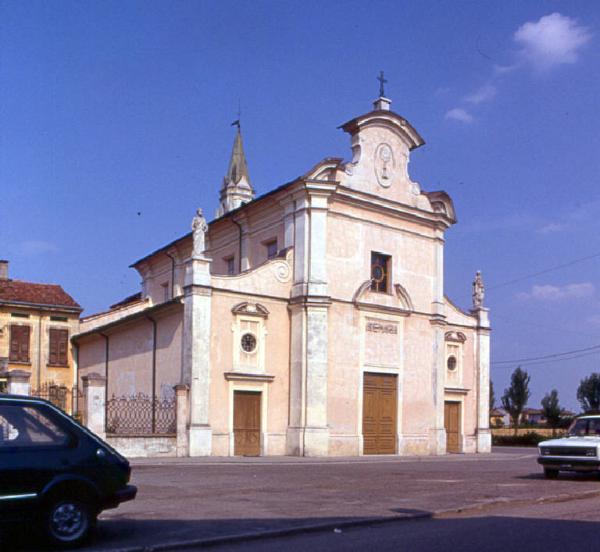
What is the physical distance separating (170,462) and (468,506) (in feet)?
41.7

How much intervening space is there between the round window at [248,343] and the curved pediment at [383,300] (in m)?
4.61

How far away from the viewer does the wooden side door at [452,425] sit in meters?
36.0

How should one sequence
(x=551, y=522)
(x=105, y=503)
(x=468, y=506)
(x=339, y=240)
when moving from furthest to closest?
(x=339, y=240) → (x=468, y=506) → (x=551, y=522) → (x=105, y=503)

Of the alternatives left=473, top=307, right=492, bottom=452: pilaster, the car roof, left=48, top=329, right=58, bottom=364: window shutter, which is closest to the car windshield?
the car roof

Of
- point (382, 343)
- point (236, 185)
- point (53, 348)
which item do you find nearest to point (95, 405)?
point (382, 343)

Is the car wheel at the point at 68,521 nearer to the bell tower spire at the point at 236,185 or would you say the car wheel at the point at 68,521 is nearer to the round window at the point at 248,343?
the round window at the point at 248,343

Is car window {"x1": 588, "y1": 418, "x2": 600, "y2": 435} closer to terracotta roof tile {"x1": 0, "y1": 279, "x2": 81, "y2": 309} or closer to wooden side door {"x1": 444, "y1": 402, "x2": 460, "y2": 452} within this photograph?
wooden side door {"x1": 444, "y1": 402, "x2": 460, "y2": 452}

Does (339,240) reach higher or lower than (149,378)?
higher

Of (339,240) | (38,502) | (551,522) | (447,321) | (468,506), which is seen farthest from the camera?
(447,321)

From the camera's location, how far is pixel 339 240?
103ft

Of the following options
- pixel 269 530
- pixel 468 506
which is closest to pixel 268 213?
pixel 468 506

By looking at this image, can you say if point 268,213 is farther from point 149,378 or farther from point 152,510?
point 152,510

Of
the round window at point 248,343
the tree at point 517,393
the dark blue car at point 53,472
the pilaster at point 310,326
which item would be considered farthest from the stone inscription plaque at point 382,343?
the tree at point 517,393

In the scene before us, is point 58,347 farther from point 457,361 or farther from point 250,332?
point 457,361
